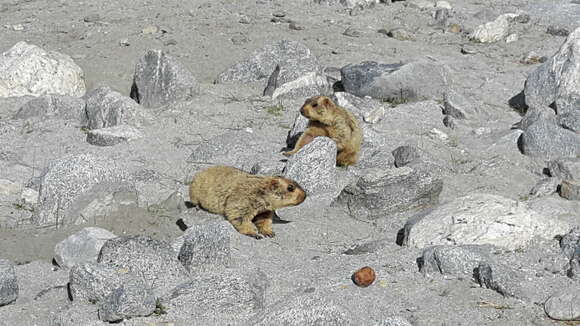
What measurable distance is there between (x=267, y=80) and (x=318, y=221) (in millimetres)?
4060

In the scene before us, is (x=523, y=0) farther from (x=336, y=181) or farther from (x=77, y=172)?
(x=77, y=172)

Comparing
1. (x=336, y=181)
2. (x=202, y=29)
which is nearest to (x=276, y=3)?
(x=202, y=29)

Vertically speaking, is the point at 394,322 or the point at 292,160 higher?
the point at 394,322

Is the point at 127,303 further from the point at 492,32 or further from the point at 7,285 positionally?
the point at 492,32

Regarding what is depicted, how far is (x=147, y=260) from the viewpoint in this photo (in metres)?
5.88

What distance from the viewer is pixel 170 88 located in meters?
10.2

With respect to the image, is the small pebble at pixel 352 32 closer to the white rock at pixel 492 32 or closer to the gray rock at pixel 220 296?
the white rock at pixel 492 32

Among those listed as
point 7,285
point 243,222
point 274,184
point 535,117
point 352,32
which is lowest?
point 352,32

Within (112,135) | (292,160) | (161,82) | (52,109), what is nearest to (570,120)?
(292,160)

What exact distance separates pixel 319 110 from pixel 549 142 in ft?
7.30

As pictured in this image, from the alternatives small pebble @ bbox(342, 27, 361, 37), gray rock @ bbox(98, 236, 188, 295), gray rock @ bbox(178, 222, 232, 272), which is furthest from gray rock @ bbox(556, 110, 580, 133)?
gray rock @ bbox(98, 236, 188, 295)

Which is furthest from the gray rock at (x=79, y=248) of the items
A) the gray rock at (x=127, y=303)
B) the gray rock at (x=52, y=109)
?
the gray rock at (x=52, y=109)

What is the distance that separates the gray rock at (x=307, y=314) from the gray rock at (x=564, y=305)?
3.80 feet

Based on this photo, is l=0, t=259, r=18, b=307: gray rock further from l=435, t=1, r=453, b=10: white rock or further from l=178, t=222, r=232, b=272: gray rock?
l=435, t=1, r=453, b=10: white rock
